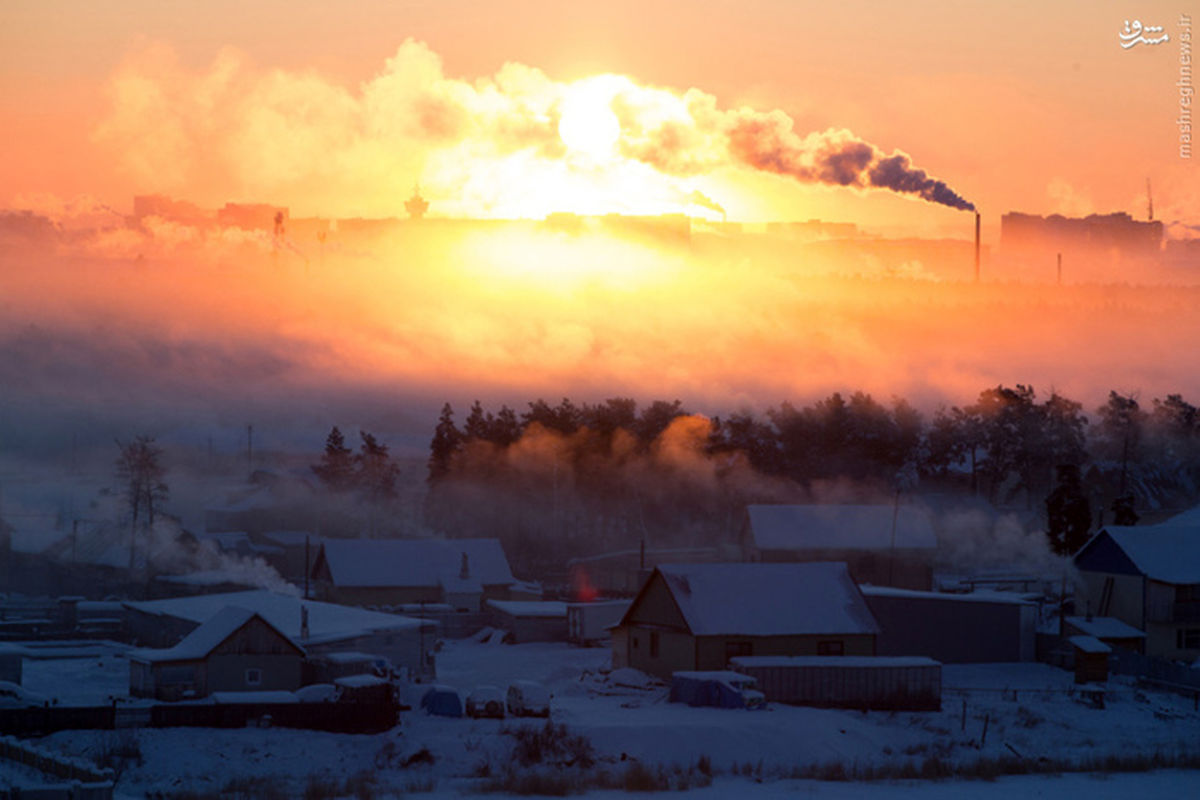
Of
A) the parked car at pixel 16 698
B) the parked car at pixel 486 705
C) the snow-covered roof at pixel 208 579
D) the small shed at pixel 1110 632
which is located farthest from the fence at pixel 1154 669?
the snow-covered roof at pixel 208 579

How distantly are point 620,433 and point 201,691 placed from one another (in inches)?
2354

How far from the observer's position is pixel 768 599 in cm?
4894

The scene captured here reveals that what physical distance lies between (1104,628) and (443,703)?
2483 centimetres

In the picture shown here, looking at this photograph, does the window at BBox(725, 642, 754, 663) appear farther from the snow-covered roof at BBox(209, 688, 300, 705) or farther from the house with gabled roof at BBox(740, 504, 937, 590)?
the house with gabled roof at BBox(740, 504, 937, 590)

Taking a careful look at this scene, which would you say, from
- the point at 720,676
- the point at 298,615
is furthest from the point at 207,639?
the point at 720,676

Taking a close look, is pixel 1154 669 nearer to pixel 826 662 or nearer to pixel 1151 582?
pixel 1151 582

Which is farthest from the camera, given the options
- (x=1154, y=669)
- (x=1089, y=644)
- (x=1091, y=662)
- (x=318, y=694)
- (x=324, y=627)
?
(x=1154, y=669)

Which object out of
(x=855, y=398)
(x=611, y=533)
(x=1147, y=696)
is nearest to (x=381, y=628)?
(x=1147, y=696)

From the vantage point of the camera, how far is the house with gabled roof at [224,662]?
43000 millimetres

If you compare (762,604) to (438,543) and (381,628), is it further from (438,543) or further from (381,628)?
(438,543)

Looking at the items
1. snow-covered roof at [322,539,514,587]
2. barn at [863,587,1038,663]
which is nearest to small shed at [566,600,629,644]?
barn at [863,587,1038,663]

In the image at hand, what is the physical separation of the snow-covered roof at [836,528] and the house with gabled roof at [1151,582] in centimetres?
1966

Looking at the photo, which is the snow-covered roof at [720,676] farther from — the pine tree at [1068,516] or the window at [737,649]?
the pine tree at [1068,516]

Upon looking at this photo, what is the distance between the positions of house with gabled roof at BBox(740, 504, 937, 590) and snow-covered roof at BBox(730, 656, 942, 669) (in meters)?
31.6
